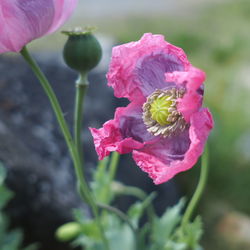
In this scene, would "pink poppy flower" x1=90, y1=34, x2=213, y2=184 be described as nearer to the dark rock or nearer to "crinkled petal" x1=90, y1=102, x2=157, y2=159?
"crinkled petal" x1=90, y1=102, x2=157, y2=159

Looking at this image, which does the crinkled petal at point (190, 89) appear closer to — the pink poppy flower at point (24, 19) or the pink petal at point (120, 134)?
the pink petal at point (120, 134)

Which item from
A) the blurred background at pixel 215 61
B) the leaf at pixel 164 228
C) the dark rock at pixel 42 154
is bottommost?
the blurred background at pixel 215 61

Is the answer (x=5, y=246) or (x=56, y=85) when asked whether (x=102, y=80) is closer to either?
(x=56, y=85)

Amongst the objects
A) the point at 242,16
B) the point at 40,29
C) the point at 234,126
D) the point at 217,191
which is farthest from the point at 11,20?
the point at 242,16

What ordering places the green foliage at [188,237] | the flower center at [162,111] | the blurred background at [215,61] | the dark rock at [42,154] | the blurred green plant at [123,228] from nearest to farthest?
the flower center at [162,111] < the green foliage at [188,237] < the blurred green plant at [123,228] < the dark rock at [42,154] < the blurred background at [215,61]

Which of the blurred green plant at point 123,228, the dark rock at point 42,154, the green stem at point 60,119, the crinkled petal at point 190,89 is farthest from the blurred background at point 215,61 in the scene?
the crinkled petal at point 190,89

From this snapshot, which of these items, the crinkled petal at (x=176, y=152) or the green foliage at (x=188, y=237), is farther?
the green foliage at (x=188, y=237)
